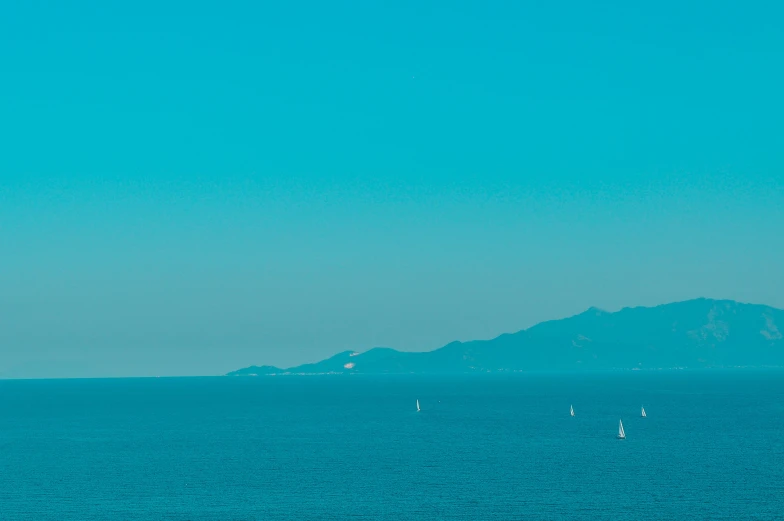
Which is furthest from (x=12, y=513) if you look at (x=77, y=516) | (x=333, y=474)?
(x=333, y=474)

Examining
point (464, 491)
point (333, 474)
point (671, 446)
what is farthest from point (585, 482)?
point (671, 446)

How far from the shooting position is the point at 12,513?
88.6 m

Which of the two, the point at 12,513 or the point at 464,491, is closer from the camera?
the point at 12,513

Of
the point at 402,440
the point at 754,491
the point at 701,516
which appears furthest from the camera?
the point at 402,440

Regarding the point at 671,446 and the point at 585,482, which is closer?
the point at 585,482

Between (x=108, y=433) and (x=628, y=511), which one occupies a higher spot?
(x=108, y=433)

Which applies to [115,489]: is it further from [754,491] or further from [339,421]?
[339,421]

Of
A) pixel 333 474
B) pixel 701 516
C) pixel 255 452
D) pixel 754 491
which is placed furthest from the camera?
pixel 255 452

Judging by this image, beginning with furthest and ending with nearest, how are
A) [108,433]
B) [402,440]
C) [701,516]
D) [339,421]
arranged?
[339,421] → [108,433] → [402,440] → [701,516]

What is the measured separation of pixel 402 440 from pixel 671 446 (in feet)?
126

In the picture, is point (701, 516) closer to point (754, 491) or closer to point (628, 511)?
point (628, 511)

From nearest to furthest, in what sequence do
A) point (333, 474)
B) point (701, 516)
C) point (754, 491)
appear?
1. point (701, 516)
2. point (754, 491)
3. point (333, 474)

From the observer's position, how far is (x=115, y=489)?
100500 mm

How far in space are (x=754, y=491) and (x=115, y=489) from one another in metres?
62.4
